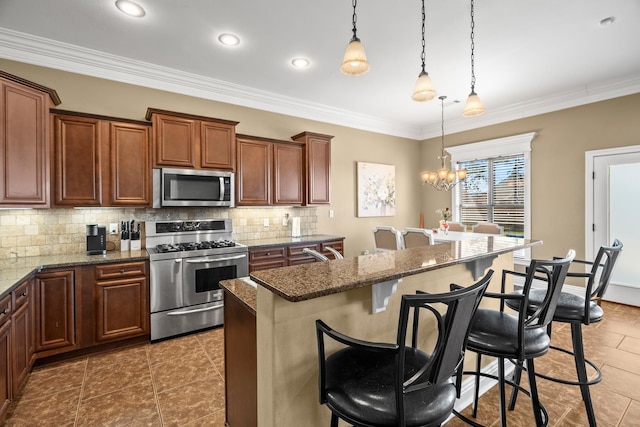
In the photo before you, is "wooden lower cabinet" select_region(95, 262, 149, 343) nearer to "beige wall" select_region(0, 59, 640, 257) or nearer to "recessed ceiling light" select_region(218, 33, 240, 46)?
"beige wall" select_region(0, 59, 640, 257)

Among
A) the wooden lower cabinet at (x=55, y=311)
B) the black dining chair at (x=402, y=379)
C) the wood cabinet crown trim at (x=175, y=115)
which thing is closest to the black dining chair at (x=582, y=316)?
the black dining chair at (x=402, y=379)

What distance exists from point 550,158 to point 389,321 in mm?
4752

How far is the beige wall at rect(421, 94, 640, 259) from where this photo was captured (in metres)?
4.13

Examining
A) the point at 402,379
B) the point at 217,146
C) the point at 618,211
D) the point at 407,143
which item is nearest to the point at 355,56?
the point at 402,379

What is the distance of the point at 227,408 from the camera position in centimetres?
179

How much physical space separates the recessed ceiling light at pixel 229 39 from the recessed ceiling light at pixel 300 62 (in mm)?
681

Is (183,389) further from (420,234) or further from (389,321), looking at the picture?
Answer: (420,234)

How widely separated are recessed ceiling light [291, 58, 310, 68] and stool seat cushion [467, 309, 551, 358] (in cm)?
318

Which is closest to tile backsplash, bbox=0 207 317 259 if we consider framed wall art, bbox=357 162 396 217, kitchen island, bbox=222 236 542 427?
framed wall art, bbox=357 162 396 217

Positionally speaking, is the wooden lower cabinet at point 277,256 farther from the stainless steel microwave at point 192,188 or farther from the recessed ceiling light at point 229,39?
the recessed ceiling light at point 229,39

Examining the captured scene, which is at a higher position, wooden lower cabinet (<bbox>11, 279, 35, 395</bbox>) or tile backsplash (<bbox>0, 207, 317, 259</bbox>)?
tile backsplash (<bbox>0, 207, 317, 259</bbox>)

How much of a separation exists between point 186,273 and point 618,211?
5597 millimetres

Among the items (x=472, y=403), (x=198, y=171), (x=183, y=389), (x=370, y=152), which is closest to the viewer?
(x=472, y=403)

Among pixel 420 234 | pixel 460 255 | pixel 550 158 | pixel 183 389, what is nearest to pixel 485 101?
pixel 550 158
